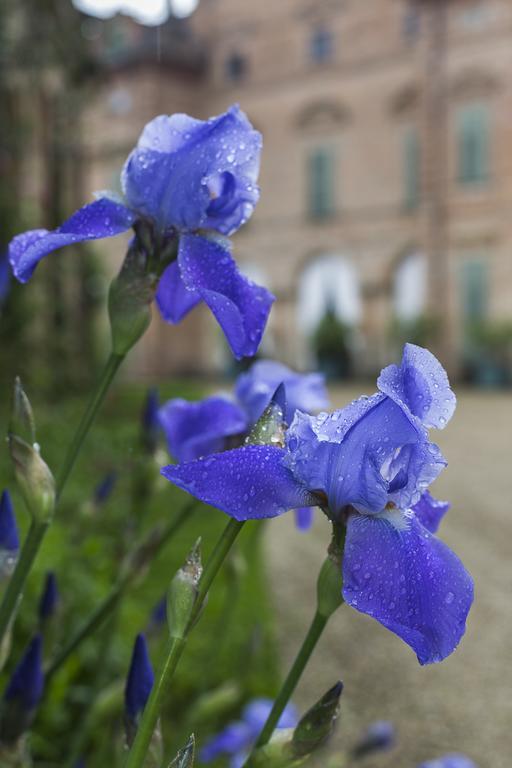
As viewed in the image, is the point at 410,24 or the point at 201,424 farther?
the point at 410,24

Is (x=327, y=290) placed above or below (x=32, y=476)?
below

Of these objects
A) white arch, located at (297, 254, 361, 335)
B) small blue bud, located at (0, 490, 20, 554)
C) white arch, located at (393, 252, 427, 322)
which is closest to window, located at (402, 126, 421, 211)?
white arch, located at (393, 252, 427, 322)

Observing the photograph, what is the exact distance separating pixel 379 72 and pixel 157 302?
1614cm

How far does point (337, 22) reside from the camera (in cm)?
1650

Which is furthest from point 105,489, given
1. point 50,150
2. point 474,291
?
point 474,291

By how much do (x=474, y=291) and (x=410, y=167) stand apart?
2609 mm

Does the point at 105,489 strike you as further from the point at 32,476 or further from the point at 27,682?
the point at 32,476

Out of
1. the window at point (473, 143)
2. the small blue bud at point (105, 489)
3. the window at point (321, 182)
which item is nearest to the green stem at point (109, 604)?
the small blue bud at point (105, 489)

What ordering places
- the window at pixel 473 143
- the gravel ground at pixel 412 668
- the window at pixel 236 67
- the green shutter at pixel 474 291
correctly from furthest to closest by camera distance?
the window at pixel 236 67, the window at pixel 473 143, the green shutter at pixel 474 291, the gravel ground at pixel 412 668

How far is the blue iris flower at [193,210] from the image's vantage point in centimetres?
69

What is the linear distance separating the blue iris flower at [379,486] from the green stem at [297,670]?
0.26 ft

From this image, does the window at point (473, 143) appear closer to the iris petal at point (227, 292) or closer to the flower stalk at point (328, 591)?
the iris petal at point (227, 292)

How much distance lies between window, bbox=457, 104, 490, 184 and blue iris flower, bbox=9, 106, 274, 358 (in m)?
14.9

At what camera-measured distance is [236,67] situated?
17.2 meters
